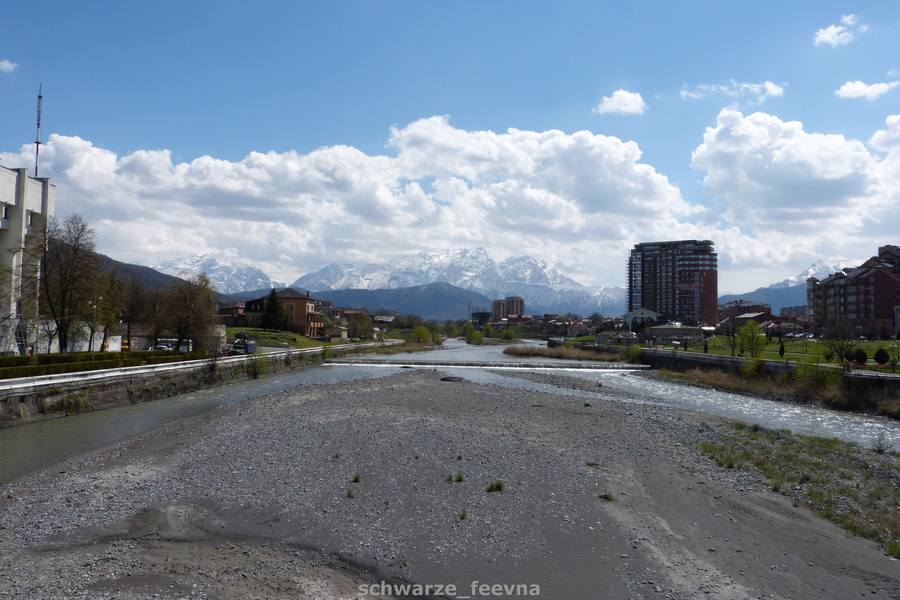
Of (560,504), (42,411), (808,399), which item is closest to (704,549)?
(560,504)

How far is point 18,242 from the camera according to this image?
53031 millimetres

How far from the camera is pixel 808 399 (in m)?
42.6

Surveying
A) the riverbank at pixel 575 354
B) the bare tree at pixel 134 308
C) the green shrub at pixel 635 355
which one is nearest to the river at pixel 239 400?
the bare tree at pixel 134 308

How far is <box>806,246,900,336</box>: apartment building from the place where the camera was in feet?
383

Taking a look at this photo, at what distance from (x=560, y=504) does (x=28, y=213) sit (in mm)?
60524

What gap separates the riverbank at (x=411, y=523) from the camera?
33.9 feet

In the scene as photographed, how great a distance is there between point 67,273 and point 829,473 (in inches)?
Result: 2135

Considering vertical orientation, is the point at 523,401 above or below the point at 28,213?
below

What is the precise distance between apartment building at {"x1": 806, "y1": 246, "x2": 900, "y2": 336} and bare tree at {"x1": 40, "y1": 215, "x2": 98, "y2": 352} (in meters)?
121

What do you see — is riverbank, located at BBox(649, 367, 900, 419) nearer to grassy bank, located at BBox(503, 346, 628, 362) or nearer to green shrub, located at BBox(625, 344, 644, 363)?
green shrub, located at BBox(625, 344, 644, 363)

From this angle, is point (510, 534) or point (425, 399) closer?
point (510, 534)

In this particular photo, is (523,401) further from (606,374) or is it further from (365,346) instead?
(365,346)

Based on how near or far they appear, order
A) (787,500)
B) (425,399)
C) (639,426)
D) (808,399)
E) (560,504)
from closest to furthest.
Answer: (560,504)
(787,500)
(639,426)
(425,399)
(808,399)

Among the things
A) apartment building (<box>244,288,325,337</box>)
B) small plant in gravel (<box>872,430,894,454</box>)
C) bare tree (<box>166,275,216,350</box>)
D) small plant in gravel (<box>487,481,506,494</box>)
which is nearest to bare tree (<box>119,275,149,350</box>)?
bare tree (<box>166,275,216,350</box>)
